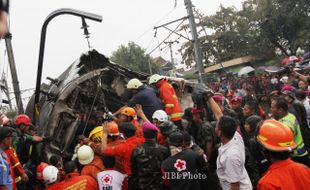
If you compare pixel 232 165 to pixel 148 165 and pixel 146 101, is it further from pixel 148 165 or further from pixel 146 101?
pixel 146 101

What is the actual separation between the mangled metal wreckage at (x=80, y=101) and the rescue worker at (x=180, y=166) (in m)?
2.60

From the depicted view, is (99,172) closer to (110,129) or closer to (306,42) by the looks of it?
(110,129)

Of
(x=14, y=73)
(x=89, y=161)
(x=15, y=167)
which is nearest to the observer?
(x=15, y=167)

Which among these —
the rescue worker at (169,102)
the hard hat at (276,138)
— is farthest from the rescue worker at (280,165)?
the rescue worker at (169,102)

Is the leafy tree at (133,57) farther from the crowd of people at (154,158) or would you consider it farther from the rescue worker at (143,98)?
the crowd of people at (154,158)

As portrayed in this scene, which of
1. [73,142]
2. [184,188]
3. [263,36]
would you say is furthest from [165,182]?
[263,36]

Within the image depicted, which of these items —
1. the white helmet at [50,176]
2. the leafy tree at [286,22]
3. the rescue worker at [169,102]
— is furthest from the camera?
the leafy tree at [286,22]

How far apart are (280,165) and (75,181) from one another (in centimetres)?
255

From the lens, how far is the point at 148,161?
448cm

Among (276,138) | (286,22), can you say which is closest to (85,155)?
(276,138)

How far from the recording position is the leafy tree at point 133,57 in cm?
3850

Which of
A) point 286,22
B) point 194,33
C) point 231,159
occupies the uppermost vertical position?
point 286,22

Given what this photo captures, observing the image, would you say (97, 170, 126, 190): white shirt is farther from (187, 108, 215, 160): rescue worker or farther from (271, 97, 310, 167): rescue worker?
(271, 97, 310, 167): rescue worker

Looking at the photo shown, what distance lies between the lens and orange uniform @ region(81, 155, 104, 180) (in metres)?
4.55
